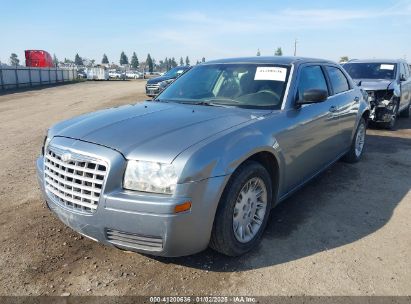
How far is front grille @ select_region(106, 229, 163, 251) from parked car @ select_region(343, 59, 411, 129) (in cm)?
718

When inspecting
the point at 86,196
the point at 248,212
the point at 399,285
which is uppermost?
the point at 86,196

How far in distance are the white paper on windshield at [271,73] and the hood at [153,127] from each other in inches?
23.7

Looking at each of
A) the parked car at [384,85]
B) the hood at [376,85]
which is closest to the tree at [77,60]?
the parked car at [384,85]

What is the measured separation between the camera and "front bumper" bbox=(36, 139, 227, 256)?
2.66 metres

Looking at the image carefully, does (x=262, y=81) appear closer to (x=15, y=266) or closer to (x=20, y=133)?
(x=15, y=266)

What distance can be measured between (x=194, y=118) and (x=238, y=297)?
1576mm

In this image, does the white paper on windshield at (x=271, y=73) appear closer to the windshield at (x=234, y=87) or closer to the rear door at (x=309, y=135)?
the windshield at (x=234, y=87)

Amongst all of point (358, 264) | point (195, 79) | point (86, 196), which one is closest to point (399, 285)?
point (358, 264)

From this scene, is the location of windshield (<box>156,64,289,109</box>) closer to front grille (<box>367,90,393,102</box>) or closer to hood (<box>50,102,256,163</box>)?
hood (<box>50,102,256,163</box>)

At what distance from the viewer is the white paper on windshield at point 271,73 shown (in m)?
4.13

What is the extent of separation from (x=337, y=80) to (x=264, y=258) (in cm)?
321

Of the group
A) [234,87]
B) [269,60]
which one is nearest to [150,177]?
[234,87]

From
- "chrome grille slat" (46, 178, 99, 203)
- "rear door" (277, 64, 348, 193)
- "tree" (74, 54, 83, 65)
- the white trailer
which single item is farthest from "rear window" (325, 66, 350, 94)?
"tree" (74, 54, 83, 65)

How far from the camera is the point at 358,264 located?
3238 millimetres
